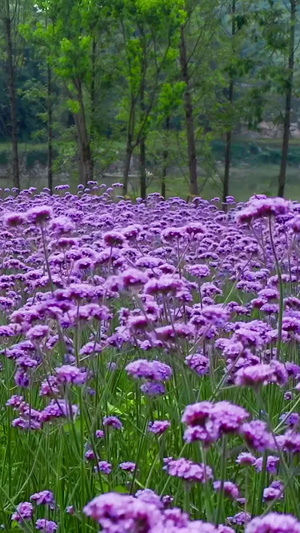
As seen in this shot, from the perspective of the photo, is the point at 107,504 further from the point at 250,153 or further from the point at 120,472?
the point at 250,153

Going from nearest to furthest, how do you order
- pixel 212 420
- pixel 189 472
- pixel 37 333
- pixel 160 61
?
pixel 212 420, pixel 189 472, pixel 37 333, pixel 160 61

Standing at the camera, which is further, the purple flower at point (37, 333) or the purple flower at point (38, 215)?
the purple flower at point (38, 215)

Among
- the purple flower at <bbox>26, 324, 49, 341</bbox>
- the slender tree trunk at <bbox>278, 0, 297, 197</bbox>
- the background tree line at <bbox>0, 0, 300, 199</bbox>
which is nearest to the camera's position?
the purple flower at <bbox>26, 324, 49, 341</bbox>

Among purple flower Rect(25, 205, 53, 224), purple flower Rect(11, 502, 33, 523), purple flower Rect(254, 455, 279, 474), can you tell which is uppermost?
purple flower Rect(25, 205, 53, 224)

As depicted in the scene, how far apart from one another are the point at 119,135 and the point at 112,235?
2476 cm

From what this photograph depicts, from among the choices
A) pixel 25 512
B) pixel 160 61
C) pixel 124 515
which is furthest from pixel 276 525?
pixel 160 61

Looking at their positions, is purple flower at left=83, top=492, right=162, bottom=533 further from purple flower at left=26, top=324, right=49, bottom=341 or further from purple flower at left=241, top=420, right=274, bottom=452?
purple flower at left=26, top=324, right=49, bottom=341

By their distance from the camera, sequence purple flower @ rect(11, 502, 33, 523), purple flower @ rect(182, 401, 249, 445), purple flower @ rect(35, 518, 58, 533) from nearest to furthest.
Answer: purple flower @ rect(182, 401, 249, 445), purple flower @ rect(35, 518, 58, 533), purple flower @ rect(11, 502, 33, 523)

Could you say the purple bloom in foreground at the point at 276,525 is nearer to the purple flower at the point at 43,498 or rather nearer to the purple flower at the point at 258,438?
the purple flower at the point at 258,438

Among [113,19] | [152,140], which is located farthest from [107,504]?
[152,140]

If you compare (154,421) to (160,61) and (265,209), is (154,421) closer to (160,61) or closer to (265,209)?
(265,209)

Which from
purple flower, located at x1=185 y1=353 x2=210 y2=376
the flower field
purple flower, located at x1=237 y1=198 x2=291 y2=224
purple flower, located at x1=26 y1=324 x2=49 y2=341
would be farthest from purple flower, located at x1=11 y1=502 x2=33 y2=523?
purple flower, located at x1=237 y1=198 x2=291 y2=224

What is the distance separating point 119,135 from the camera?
28031 millimetres

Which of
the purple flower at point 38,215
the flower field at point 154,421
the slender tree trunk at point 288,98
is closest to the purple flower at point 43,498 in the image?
the flower field at point 154,421
